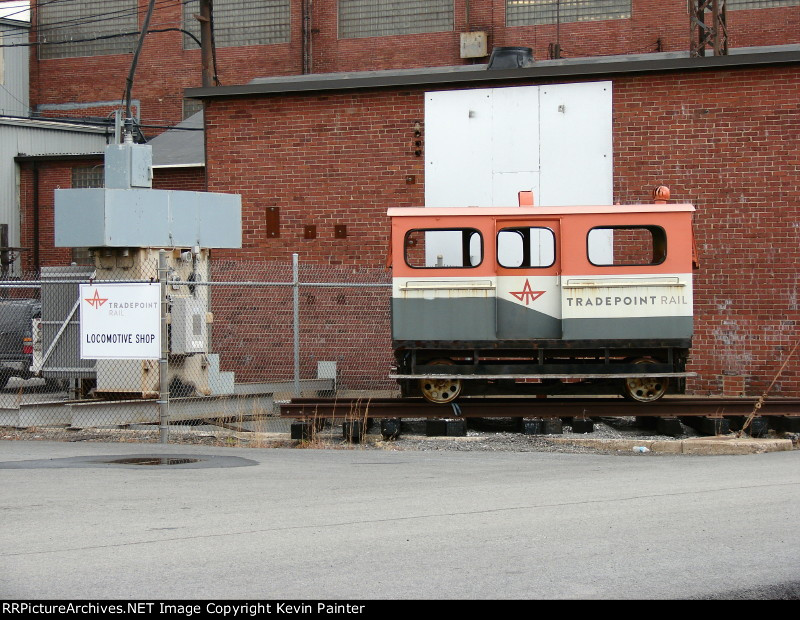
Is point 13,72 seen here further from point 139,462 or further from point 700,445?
point 700,445

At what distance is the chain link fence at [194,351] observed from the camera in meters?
14.4

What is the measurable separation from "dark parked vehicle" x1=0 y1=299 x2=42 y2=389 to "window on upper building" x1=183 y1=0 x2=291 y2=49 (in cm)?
1860

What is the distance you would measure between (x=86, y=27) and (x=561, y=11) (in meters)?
17.6

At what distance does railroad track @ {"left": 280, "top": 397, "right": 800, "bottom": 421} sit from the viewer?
14.0 metres

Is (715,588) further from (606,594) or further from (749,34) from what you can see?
(749,34)

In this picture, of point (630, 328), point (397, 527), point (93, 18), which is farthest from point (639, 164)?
point (93, 18)

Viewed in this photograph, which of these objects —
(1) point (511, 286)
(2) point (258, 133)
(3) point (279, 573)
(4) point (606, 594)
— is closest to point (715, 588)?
(4) point (606, 594)

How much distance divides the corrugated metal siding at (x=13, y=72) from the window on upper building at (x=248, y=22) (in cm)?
693

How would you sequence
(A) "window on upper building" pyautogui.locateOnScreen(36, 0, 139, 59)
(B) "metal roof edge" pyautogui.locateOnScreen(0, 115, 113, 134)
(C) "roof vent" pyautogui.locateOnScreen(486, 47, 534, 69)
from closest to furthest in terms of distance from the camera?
(C) "roof vent" pyautogui.locateOnScreen(486, 47, 534, 69) < (B) "metal roof edge" pyautogui.locateOnScreen(0, 115, 113, 134) < (A) "window on upper building" pyautogui.locateOnScreen(36, 0, 139, 59)

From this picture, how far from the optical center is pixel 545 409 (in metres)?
14.1

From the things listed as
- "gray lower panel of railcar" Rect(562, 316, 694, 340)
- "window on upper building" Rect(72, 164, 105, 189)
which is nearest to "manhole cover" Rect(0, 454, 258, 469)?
"gray lower panel of railcar" Rect(562, 316, 694, 340)

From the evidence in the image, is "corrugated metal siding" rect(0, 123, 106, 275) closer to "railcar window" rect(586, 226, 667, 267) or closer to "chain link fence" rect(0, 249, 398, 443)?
"chain link fence" rect(0, 249, 398, 443)

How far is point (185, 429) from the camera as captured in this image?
14.7 meters

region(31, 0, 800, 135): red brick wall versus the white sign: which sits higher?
region(31, 0, 800, 135): red brick wall
